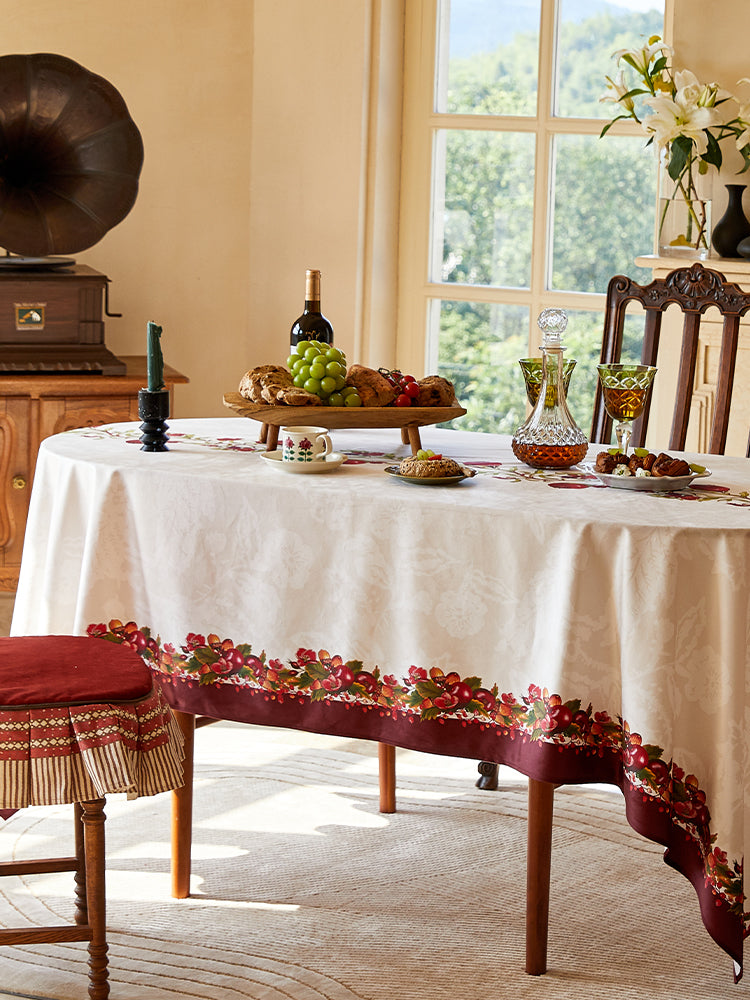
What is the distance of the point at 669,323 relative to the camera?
3.54m

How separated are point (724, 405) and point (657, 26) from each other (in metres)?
1.52

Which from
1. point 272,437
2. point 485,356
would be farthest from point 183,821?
point 485,356

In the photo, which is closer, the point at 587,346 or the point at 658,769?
the point at 658,769

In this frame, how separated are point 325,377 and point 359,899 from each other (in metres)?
0.93

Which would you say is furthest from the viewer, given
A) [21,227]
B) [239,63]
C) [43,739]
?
[239,63]

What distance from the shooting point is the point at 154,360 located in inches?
88.7

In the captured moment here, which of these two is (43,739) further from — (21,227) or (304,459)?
(21,227)

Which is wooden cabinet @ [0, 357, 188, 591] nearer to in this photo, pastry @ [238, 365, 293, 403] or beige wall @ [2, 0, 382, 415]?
beige wall @ [2, 0, 382, 415]

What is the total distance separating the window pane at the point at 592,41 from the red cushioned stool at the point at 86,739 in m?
2.46

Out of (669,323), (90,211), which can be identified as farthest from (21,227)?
(669,323)

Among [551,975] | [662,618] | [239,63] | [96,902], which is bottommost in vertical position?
[551,975]

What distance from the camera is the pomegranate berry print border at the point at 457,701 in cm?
181

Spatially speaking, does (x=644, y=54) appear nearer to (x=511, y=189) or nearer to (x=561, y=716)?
(x=511, y=189)

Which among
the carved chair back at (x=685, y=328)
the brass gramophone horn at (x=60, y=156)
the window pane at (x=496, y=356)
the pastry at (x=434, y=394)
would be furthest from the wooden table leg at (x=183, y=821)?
the window pane at (x=496, y=356)
